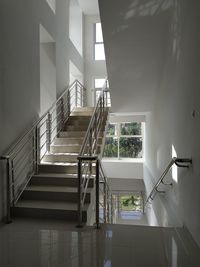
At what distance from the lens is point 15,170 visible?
3.88 meters

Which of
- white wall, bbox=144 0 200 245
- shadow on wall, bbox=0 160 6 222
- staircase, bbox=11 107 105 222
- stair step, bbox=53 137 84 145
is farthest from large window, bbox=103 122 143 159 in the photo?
shadow on wall, bbox=0 160 6 222

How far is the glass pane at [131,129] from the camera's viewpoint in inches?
406

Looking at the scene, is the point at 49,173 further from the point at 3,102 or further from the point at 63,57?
the point at 63,57

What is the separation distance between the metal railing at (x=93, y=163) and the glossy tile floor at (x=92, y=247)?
1.07 ft

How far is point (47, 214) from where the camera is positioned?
3.45 metres

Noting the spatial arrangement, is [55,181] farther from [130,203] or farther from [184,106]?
[130,203]

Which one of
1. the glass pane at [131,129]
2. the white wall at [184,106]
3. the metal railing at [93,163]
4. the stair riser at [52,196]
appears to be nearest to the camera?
the white wall at [184,106]

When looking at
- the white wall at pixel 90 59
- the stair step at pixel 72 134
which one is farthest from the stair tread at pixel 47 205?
the white wall at pixel 90 59

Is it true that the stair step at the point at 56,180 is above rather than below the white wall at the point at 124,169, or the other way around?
above

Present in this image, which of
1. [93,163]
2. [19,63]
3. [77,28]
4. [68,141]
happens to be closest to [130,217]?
[68,141]

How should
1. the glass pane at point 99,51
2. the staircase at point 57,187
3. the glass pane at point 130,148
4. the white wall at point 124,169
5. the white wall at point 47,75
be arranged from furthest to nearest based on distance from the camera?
the glass pane at point 130,148 → the glass pane at point 99,51 → the white wall at point 124,169 → the white wall at point 47,75 → the staircase at point 57,187

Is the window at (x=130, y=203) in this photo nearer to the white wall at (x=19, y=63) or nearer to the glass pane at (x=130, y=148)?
the glass pane at (x=130, y=148)

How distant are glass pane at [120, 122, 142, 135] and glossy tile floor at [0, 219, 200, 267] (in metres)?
7.36

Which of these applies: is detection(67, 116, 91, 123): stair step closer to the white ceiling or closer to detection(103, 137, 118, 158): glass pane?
detection(103, 137, 118, 158): glass pane
